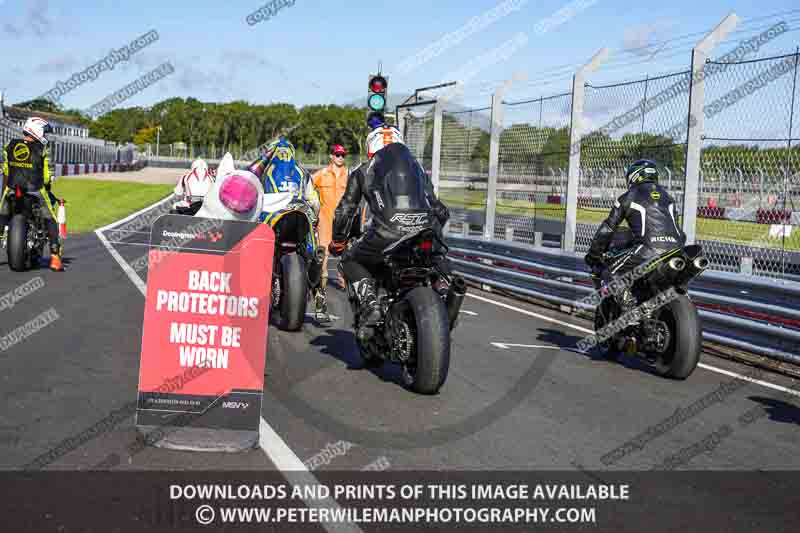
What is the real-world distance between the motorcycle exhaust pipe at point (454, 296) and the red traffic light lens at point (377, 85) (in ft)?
35.1

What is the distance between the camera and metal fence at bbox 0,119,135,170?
44603mm

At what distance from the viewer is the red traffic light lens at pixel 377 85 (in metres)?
17.3

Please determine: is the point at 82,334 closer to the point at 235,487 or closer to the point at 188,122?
the point at 235,487

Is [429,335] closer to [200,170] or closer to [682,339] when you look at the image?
[682,339]

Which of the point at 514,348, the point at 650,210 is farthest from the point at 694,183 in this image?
the point at 514,348

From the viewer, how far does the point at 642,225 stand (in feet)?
29.3

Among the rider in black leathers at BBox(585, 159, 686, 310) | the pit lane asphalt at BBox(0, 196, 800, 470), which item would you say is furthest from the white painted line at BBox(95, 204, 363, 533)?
the rider in black leathers at BBox(585, 159, 686, 310)

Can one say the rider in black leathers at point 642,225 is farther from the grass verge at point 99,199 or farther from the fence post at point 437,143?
the grass verge at point 99,199

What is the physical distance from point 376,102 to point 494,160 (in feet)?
7.47

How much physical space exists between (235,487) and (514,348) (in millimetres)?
5482

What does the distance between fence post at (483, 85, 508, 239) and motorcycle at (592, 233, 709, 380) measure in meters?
7.99

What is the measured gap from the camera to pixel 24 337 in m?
8.73

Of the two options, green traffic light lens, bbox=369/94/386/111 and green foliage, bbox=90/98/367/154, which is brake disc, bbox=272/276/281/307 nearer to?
green traffic light lens, bbox=369/94/386/111

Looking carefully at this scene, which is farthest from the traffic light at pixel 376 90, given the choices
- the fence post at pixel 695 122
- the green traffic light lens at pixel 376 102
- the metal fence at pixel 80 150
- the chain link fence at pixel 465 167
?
the metal fence at pixel 80 150
